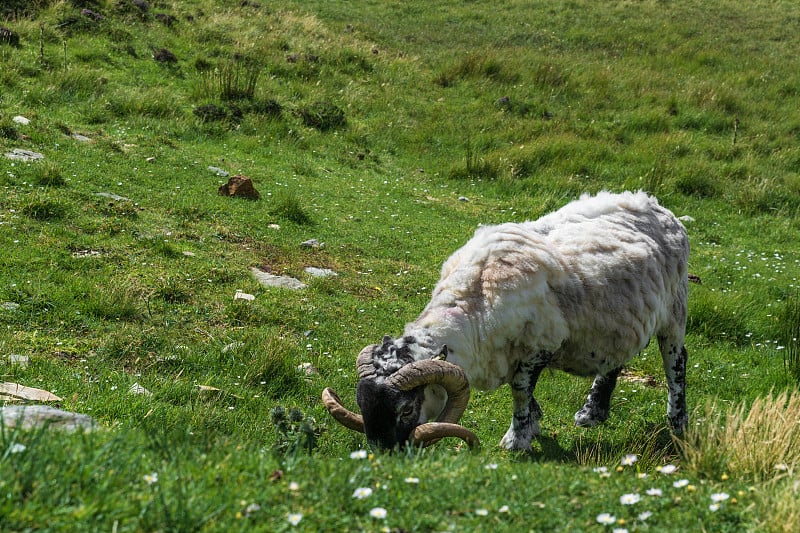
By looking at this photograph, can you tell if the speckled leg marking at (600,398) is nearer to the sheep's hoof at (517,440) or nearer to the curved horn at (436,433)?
the sheep's hoof at (517,440)

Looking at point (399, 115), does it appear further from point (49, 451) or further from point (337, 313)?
point (49, 451)

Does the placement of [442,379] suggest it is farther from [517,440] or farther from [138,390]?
[138,390]

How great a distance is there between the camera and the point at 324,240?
12867 millimetres

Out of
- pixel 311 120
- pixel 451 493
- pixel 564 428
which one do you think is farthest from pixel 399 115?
pixel 451 493

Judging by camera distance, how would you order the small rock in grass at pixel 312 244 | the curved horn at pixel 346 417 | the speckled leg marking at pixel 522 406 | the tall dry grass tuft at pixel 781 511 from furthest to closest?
the small rock in grass at pixel 312 244
the speckled leg marking at pixel 522 406
the curved horn at pixel 346 417
the tall dry grass tuft at pixel 781 511

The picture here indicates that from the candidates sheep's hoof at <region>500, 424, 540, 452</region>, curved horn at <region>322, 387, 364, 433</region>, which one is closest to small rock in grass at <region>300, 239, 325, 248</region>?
sheep's hoof at <region>500, 424, 540, 452</region>

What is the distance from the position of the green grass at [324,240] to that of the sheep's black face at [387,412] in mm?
525

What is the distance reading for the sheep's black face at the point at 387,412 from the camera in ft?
20.4

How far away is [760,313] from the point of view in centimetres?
1177

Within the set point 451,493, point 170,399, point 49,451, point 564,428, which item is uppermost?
point 49,451

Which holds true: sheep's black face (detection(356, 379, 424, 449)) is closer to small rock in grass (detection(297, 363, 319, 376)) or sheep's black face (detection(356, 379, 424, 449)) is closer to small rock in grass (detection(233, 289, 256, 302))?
small rock in grass (detection(297, 363, 319, 376))

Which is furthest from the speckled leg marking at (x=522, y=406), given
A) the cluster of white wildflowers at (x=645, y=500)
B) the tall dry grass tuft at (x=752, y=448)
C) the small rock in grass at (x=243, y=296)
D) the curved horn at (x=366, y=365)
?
the small rock in grass at (x=243, y=296)

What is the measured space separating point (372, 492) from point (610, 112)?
19.6m

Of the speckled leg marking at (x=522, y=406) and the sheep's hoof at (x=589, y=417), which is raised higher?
the speckled leg marking at (x=522, y=406)
